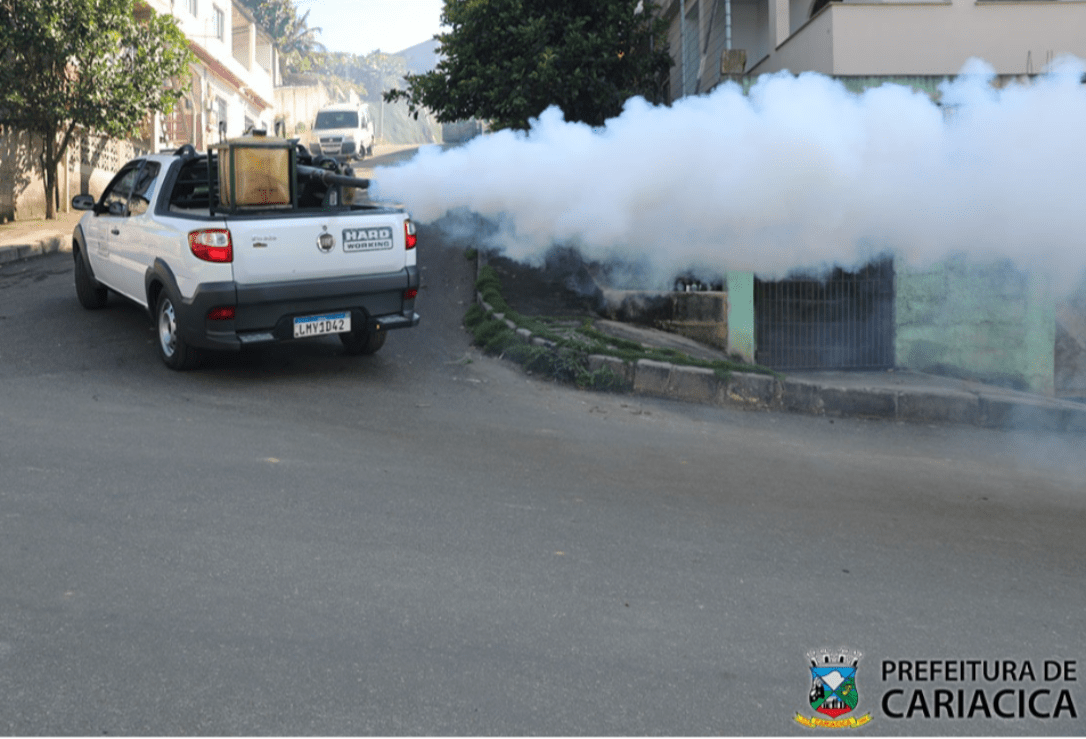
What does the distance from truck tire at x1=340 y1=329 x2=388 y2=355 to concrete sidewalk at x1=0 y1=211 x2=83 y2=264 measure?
7696 mm

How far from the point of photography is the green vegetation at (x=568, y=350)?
31.2 feet

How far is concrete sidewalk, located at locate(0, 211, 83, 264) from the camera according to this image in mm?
15156

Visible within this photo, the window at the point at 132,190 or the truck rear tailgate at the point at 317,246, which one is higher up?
the window at the point at 132,190

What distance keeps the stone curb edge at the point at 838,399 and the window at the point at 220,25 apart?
114 ft

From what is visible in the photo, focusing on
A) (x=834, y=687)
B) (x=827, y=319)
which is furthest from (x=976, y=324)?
(x=834, y=687)

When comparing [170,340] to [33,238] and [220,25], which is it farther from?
[220,25]

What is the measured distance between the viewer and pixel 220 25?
133 feet

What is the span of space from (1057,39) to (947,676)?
1171cm

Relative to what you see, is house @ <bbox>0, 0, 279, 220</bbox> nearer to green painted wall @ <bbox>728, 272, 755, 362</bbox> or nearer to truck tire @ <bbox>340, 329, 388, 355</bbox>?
truck tire @ <bbox>340, 329, 388, 355</bbox>

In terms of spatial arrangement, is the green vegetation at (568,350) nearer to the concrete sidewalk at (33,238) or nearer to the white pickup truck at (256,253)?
the white pickup truck at (256,253)

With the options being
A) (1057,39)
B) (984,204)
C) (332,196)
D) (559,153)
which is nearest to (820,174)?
(984,204)

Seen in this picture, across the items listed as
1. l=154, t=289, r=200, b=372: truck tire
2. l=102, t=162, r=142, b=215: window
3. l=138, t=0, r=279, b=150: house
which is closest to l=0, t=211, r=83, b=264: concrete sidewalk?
l=102, t=162, r=142, b=215: window

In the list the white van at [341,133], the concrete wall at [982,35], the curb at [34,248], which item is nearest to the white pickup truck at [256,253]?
the curb at [34,248]

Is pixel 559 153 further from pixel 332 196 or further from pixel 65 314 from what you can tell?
pixel 65 314
